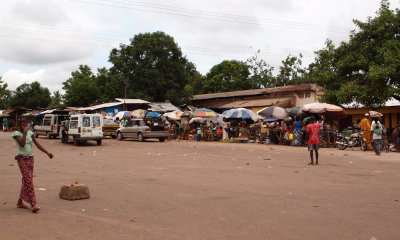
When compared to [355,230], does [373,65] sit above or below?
above

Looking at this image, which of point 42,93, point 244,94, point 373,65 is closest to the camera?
point 373,65

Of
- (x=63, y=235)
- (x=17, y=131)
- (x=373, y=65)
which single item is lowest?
(x=63, y=235)

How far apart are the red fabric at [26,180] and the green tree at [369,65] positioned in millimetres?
18538

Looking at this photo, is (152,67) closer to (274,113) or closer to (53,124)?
(53,124)

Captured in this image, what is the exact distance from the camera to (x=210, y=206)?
243 inches

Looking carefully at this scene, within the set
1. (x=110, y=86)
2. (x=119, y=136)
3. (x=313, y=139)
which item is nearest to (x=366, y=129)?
(x=313, y=139)

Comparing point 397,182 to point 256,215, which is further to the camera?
point 397,182

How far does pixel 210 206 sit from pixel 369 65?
18353 millimetres

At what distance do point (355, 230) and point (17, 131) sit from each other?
5401 mm

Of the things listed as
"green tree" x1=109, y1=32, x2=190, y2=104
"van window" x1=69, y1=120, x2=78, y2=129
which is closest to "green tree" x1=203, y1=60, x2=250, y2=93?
"green tree" x1=109, y1=32, x2=190, y2=104

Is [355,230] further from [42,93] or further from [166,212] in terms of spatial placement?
[42,93]

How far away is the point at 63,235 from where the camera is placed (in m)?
4.54

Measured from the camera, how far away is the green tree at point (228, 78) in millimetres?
57562

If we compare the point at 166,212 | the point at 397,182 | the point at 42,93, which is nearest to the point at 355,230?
the point at 166,212
